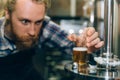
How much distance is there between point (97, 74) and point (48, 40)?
1.91 feet

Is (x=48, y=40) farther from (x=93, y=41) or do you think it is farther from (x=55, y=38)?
(x=93, y=41)

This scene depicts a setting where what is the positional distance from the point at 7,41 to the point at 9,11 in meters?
0.19

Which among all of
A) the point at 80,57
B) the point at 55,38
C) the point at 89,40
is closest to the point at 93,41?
the point at 89,40

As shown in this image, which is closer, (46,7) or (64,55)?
(46,7)

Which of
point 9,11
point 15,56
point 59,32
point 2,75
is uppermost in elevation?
point 9,11

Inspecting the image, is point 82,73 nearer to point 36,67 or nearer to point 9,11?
point 36,67

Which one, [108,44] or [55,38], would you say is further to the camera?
[55,38]

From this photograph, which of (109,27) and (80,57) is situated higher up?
(109,27)

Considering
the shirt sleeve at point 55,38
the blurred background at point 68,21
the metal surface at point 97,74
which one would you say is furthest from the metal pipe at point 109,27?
the shirt sleeve at point 55,38

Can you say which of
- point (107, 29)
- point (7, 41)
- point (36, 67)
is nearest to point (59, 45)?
point (36, 67)

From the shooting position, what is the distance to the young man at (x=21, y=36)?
5.60 feet

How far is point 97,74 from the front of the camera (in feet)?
4.45

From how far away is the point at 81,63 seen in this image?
59.8 inches

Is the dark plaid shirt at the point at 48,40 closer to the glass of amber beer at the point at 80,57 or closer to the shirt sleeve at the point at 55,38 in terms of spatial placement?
the shirt sleeve at the point at 55,38
